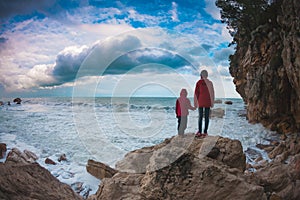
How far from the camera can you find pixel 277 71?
15727 millimetres

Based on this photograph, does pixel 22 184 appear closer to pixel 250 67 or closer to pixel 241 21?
pixel 250 67

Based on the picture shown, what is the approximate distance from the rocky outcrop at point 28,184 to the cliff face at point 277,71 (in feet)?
40.1

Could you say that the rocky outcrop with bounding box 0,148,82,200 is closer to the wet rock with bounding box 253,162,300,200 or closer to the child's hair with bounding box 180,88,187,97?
the child's hair with bounding box 180,88,187,97

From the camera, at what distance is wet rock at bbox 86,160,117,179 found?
7442 mm

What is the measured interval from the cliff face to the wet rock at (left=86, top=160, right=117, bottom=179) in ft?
34.0

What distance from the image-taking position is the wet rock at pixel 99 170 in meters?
7.44

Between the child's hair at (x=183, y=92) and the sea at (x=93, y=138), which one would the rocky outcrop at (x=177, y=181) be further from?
the sea at (x=93, y=138)

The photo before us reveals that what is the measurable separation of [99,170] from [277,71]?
13.8 m

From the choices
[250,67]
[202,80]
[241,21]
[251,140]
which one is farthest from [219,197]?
[241,21]

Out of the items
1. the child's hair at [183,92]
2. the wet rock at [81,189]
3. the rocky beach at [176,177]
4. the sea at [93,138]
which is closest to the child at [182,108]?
the child's hair at [183,92]

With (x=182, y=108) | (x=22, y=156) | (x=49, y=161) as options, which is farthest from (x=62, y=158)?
(x=182, y=108)

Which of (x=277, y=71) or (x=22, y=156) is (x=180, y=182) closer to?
(x=22, y=156)

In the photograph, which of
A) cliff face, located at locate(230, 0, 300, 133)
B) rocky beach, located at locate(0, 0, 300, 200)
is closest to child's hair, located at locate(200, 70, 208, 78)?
rocky beach, located at locate(0, 0, 300, 200)

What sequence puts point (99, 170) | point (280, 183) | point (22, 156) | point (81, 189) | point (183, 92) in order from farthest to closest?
1. point (22, 156)
2. point (99, 170)
3. point (81, 189)
4. point (183, 92)
5. point (280, 183)
